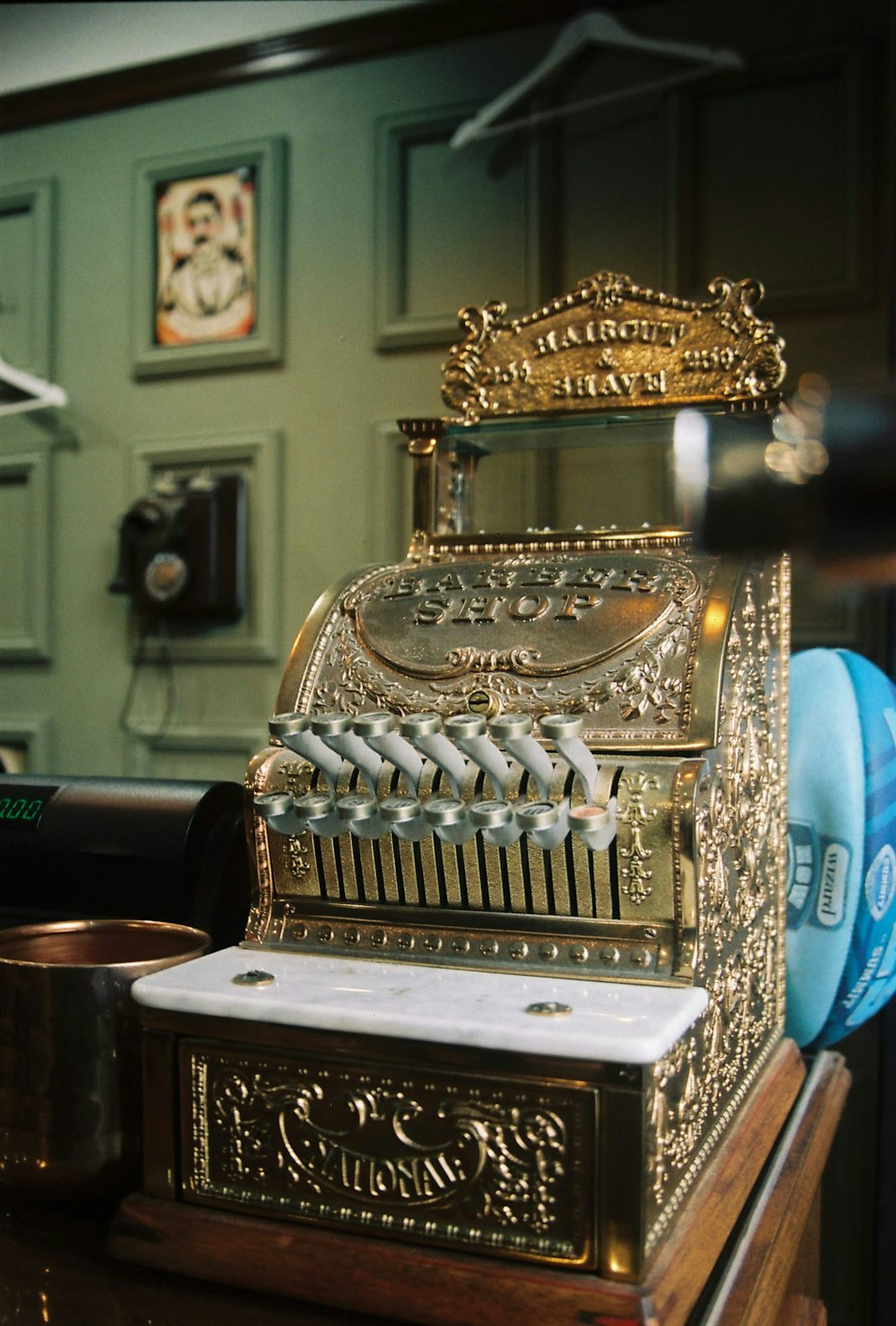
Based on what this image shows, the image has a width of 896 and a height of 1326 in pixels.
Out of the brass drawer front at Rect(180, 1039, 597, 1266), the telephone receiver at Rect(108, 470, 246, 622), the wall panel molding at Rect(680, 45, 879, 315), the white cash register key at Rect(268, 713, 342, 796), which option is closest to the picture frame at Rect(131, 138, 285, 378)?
the telephone receiver at Rect(108, 470, 246, 622)

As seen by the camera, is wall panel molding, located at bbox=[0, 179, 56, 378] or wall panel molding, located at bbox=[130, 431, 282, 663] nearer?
wall panel molding, located at bbox=[130, 431, 282, 663]

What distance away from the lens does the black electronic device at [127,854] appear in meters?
1.36

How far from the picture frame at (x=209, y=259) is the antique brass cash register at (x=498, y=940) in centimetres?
119

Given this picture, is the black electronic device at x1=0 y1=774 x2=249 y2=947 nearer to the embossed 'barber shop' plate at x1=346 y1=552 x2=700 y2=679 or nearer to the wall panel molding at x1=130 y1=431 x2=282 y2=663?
the embossed 'barber shop' plate at x1=346 y1=552 x2=700 y2=679

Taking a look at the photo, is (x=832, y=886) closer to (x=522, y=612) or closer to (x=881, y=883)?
(x=881, y=883)

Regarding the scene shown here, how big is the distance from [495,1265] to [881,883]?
29.8 inches

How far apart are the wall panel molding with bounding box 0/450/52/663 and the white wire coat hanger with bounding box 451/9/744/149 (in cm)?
117

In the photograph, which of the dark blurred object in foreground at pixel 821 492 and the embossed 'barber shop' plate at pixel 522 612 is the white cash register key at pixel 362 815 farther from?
the dark blurred object in foreground at pixel 821 492

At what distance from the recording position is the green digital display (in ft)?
4.78

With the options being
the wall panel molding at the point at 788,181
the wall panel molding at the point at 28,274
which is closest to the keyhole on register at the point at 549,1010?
the wall panel molding at the point at 788,181

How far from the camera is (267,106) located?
239cm

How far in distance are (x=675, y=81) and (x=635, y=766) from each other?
4.81 ft

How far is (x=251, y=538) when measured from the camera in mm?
2410

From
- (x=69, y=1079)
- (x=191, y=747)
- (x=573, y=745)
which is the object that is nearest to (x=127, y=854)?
(x=69, y=1079)
